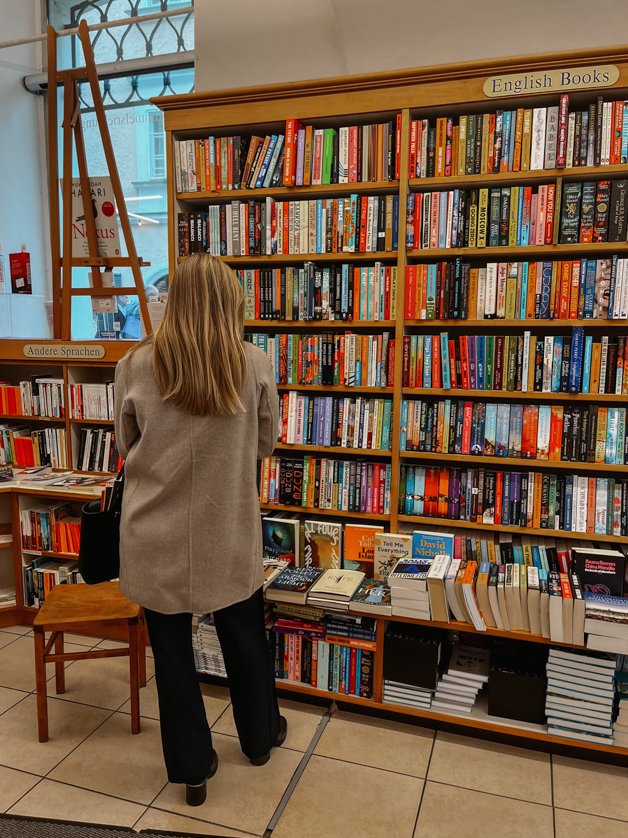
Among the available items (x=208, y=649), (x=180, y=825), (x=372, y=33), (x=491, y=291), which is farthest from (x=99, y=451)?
(x=372, y=33)

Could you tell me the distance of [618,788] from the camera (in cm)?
203

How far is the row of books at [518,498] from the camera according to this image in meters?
2.31

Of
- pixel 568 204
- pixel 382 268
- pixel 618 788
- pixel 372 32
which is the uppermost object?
pixel 372 32

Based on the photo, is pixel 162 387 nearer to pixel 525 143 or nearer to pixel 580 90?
pixel 525 143

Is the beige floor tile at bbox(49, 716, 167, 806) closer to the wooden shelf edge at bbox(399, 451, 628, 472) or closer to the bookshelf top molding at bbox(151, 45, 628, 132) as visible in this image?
the wooden shelf edge at bbox(399, 451, 628, 472)

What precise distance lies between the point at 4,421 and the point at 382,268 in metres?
2.46

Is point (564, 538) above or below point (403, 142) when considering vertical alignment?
below

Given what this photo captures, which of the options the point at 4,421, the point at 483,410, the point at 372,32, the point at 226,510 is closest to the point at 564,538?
the point at 483,410

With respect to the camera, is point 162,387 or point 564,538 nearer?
point 162,387

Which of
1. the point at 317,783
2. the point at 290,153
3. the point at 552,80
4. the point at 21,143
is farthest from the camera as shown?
the point at 21,143

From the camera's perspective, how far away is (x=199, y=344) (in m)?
1.65

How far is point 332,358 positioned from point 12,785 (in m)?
1.93

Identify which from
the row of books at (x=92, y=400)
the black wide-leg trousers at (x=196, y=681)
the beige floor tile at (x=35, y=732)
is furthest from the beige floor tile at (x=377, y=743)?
the row of books at (x=92, y=400)

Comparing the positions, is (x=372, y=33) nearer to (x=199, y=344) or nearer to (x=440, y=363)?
(x=440, y=363)
